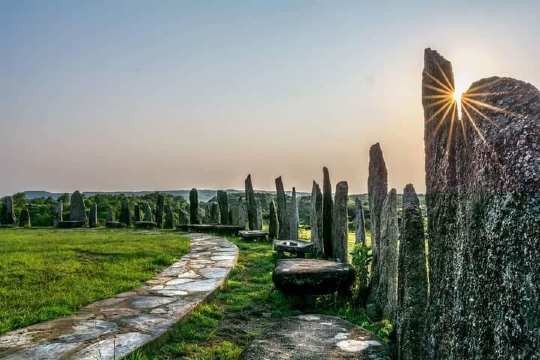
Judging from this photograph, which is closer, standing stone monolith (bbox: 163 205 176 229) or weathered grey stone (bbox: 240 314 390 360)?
weathered grey stone (bbox: 240 314 390 360)

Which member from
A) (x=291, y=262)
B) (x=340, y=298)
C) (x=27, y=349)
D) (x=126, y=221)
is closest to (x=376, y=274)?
(x=340, y=298)

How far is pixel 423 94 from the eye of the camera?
9.97 feet

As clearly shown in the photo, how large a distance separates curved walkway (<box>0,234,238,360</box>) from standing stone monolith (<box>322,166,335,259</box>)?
9.63 feet

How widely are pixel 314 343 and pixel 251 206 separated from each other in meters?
16.4

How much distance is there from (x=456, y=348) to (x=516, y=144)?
113 cm

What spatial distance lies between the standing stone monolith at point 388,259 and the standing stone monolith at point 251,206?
43.9ft

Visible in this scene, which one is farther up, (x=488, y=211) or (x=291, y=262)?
(x=488, y=211)

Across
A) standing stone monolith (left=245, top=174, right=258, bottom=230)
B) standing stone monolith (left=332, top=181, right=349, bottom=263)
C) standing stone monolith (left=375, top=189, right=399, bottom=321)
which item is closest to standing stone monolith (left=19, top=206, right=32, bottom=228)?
standing stone monolith (left=245, top=174, right=258, bottom=230)

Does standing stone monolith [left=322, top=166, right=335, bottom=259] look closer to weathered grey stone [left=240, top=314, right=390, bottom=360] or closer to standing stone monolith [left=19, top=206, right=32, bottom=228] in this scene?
weathered grey stone [left=240, top=314, right=390, bottom=360]

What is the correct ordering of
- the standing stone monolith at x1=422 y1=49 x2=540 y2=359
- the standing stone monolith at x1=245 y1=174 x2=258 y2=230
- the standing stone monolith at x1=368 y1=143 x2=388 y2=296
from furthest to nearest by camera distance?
the standing stone monolith at x1=245 y1=174 x2=258 y2=230 → the standing stone monolith at x1=368 y1=143 x2=388 y2=296 → the standing stone monolith at x1=422 y1=49 x2=540 y2=359

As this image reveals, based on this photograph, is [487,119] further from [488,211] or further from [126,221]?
[126,221]

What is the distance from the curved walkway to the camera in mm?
4344

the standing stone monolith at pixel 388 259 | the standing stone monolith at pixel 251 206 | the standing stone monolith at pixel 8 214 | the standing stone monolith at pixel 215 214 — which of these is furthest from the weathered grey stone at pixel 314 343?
the standing stone monolith at pixel 8 214

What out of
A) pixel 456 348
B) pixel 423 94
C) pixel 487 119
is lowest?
pixel 456 348
